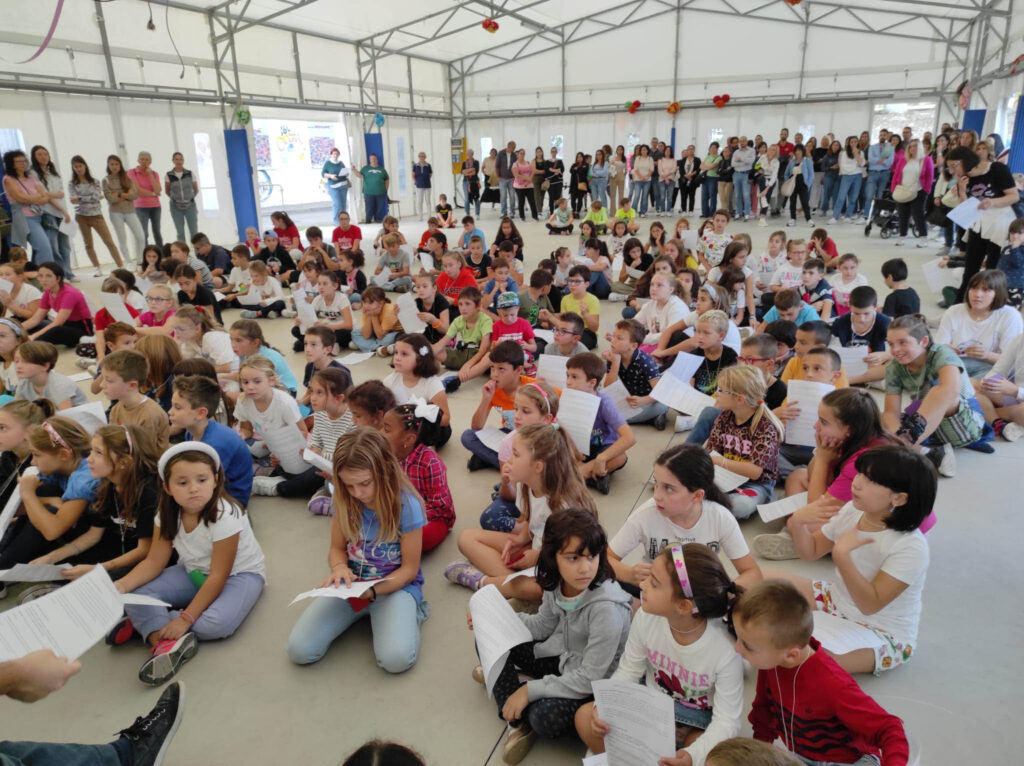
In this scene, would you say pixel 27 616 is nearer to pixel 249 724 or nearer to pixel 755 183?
pixel 249 724

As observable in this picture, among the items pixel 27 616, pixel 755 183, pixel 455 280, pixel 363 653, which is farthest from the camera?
pixel 755 183

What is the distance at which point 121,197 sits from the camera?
33.6ft

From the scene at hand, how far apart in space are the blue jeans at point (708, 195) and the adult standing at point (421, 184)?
6.65 meters

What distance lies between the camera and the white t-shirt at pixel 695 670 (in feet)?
5.78

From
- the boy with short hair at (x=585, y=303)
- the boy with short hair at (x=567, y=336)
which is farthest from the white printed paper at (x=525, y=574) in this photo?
the boy with short hair at (x=585, y=303)

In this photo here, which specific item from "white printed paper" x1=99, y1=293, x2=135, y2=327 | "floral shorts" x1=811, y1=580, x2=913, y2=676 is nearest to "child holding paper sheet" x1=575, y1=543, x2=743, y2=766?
"floral shorts" x1=811, y1=580, x2=913, y2=676

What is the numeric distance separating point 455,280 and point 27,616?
556cm

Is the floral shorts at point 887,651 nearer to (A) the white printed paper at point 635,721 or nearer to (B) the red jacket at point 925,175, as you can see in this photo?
(A) the white printed paper at point 635,721

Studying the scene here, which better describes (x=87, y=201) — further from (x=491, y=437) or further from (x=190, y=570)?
(x=190, y=570)

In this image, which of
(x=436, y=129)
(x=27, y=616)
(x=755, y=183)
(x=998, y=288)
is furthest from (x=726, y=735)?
(x=436, y=129)

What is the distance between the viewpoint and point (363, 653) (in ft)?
8.49

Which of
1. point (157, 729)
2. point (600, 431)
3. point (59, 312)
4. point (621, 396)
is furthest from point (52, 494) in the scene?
point (59, 312)

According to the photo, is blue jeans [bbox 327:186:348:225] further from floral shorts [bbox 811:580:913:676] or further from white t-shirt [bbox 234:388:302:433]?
floral shorts [bbox 811:580:913:676]

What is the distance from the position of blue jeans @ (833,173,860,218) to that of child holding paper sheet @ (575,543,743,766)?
1492cm
